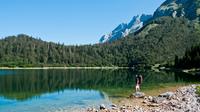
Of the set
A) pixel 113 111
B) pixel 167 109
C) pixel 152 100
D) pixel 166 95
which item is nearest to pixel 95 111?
pixel 113 111

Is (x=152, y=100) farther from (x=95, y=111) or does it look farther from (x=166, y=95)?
(x=95, y=111)

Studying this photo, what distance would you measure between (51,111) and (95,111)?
284 inches

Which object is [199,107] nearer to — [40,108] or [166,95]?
[166,95]

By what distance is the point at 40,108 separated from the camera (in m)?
57.7

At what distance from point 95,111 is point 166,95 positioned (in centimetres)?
1934

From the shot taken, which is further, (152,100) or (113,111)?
(152,100)

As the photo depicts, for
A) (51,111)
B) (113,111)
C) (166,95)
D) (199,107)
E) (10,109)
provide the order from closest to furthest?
1. (199,107)
2. (113,111)
3. (51,111)
4. (10,109)
5. (166,95)

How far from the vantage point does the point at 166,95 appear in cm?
6500

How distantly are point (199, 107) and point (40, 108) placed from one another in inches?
970

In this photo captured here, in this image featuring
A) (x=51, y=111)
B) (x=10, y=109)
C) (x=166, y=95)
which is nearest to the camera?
(x=51, y=111)

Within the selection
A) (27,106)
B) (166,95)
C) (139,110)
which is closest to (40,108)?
(27,106)

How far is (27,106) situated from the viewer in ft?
200

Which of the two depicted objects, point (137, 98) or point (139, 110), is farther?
point (137, 98)

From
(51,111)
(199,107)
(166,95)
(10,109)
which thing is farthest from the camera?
(166,95)
